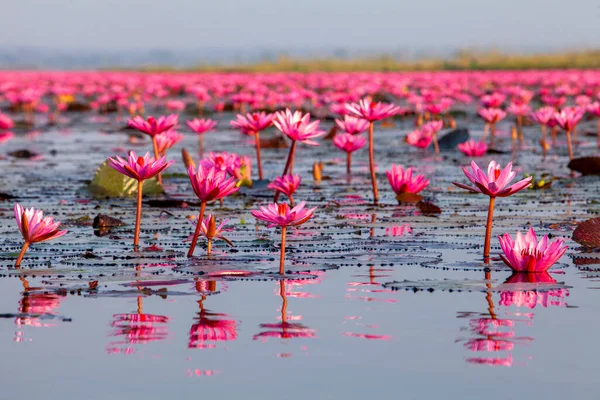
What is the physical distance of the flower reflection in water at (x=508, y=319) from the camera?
Result: 367cm

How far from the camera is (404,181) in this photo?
8062 mm

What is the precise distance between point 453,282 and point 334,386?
5.34 ft

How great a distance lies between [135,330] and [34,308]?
59 cm

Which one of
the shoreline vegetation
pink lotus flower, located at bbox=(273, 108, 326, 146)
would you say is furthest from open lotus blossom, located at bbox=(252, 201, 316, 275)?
the shoreline vegetation

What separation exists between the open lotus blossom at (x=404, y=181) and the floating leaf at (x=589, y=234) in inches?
87.2

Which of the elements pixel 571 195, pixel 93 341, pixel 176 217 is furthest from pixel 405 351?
pixel 571 195

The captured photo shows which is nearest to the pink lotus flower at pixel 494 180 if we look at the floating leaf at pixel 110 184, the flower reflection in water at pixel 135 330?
the flower reflection in water at pixel 135 330

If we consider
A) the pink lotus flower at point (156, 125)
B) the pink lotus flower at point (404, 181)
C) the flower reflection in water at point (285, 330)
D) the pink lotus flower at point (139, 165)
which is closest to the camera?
the flower reflection in water at point (285, 330)

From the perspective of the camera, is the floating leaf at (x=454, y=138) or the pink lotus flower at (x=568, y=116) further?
the floating leaf at (x=454, y=138)

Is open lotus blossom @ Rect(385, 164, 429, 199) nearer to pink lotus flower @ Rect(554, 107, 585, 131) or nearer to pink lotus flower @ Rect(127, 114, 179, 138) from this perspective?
pink lotus flower @ Rect(127, 114, 179, 138)

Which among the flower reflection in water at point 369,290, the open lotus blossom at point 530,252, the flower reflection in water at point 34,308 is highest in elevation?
the open lotus blossom at point 530,252

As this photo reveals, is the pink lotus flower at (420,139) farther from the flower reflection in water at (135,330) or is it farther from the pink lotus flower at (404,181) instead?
the flower reflection in water at (135,330)

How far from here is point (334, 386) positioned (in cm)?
327

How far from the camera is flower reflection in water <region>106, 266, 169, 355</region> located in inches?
149
